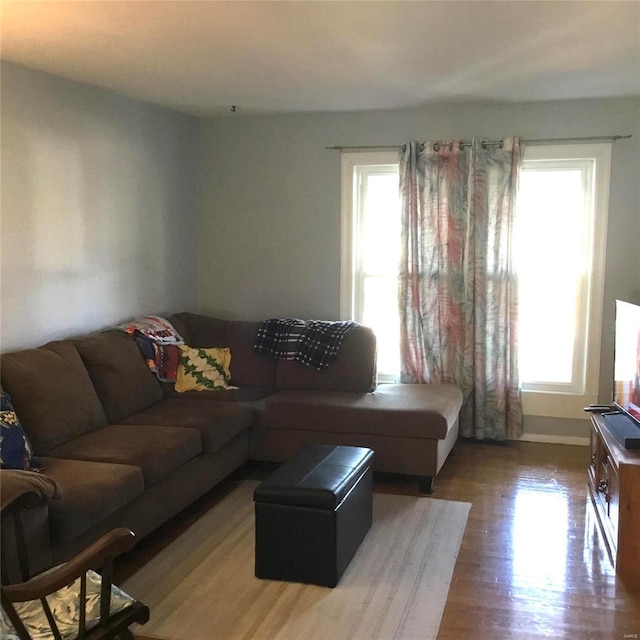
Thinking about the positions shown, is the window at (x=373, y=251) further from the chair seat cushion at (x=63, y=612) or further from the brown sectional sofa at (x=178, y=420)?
the chair seat cushion at (x=63, y=612)

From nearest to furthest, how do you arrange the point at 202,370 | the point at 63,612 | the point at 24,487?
the point at 63,612
the point at 24,487
the point at 202,370

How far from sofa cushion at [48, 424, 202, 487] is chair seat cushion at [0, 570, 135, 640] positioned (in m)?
0.86

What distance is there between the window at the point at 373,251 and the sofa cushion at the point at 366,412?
0.85 m

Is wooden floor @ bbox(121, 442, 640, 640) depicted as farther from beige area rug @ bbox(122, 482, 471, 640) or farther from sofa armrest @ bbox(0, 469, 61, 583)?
sofa armrest @ bbox(0, 469, 61, 583)

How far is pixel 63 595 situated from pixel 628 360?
9.42 feet

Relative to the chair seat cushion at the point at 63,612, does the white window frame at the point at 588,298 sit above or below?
above

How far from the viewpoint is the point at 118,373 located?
3850mm

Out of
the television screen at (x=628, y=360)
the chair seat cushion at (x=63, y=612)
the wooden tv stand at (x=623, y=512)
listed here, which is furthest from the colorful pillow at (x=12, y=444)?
the television screen at (x=628, y=360)

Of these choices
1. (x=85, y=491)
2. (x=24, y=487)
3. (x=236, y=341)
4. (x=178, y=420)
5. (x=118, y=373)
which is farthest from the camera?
(x=236, y=341)

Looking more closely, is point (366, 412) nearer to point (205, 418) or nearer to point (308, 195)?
point (205, 418)

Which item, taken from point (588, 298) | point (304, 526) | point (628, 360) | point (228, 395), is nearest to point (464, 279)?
point (588, 298)

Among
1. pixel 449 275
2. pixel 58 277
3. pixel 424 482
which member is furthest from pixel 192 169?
pixel 424 482

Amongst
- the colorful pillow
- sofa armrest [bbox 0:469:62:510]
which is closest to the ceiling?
the colorful pillow

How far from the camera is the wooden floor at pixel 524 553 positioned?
2564mm
